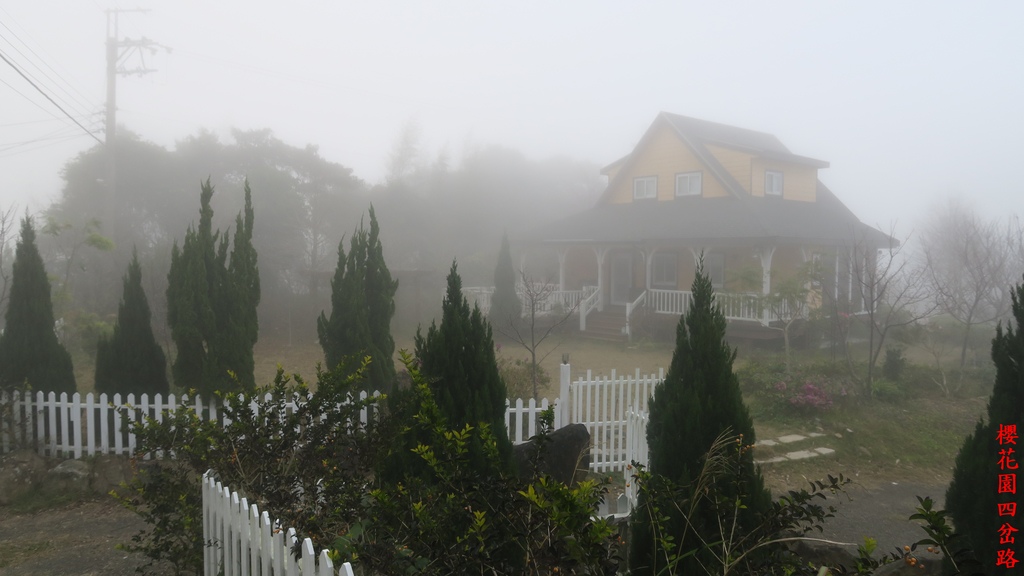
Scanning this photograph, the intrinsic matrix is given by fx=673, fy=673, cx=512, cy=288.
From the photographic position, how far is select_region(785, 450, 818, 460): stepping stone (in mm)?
10125

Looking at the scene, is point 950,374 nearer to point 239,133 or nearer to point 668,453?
point 668,453

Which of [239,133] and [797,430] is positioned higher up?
[239,133]

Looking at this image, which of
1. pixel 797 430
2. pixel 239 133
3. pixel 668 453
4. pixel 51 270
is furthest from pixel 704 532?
pixel 239 133

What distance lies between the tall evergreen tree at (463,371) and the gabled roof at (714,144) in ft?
65.7

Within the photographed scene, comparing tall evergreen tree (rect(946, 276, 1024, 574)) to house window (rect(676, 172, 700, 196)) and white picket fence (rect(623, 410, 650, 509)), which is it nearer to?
white picket fence (rect(623, 410, 650, 509))

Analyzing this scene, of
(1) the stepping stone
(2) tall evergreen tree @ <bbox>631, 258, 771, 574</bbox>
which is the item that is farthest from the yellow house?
(2) tall evergreen tree @ <bbox>631, 258, 771, 574</bbox>

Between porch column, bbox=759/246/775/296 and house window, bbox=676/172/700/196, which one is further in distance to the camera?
house window, bbox=676/172/700/196

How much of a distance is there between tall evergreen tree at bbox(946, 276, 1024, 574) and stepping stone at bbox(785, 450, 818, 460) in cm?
533

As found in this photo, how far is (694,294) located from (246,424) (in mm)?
3470

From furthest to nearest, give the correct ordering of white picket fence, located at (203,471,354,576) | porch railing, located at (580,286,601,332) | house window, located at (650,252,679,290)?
house window, located at (650,252,679,290) → porch railing, located at (580,286,601,332) → white picket fence, located at (203,471,354,576)

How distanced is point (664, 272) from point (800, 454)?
14.4 metres

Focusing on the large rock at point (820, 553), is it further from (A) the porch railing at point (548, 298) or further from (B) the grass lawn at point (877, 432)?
(A) the porch railing at point (548, 298)

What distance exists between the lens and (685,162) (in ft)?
80.3

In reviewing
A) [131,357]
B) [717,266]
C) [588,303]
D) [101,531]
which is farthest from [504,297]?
[101,531]
